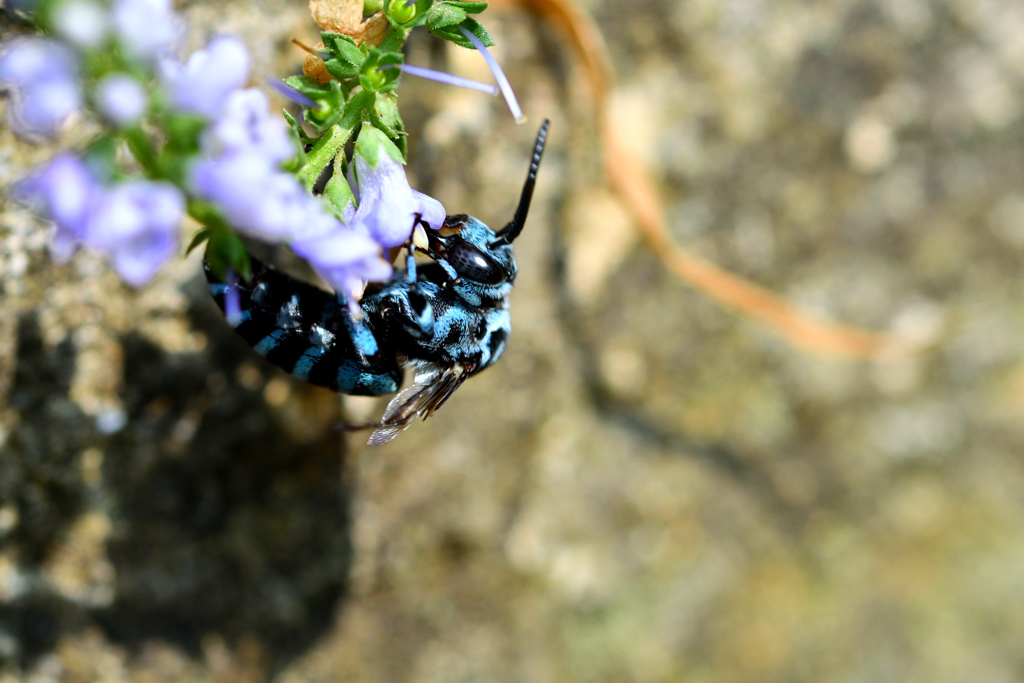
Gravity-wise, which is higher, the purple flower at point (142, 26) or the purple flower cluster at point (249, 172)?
the purple flower at point (142, 26)

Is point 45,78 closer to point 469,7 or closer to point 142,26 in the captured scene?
point 142,26

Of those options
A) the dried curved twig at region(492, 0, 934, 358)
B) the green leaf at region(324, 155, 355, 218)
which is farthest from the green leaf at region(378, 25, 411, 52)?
the dried curved twig at region(492, 0, 934, 358)

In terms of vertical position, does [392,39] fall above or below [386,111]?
above

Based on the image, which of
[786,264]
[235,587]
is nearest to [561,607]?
[235,587]

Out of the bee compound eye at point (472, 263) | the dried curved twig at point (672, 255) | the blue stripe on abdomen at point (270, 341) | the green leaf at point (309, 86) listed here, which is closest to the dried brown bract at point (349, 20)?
the green leaf at point (309, 86)

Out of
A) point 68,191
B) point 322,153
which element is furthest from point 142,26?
point 322,153

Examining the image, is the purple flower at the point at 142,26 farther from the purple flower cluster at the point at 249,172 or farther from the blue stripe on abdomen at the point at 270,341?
the blue stripe on abdomen at the point at 270,341
